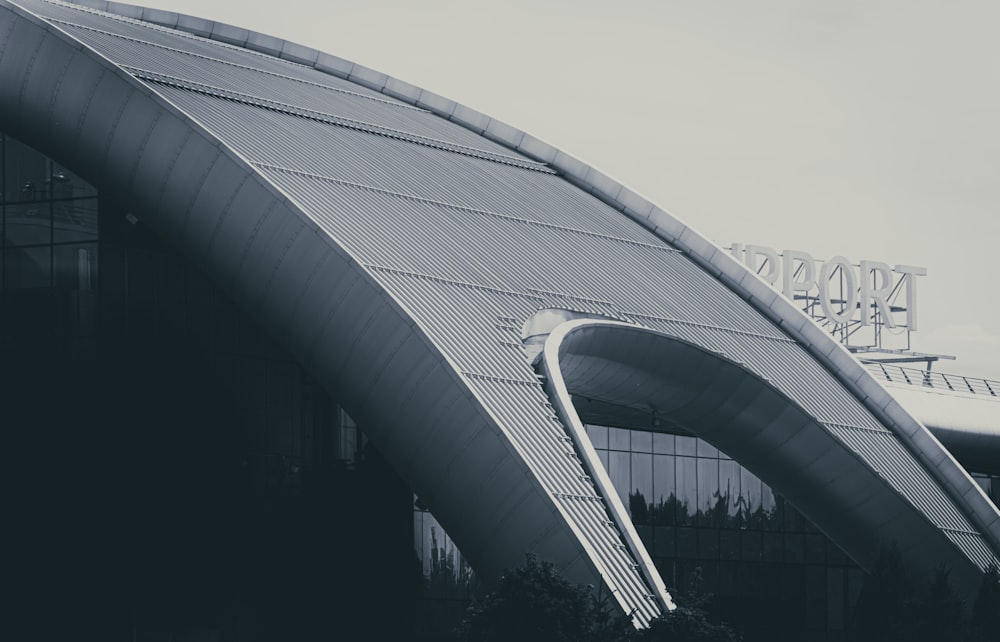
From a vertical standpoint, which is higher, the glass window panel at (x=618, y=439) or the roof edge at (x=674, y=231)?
the roof edge at (x=674, y=231)

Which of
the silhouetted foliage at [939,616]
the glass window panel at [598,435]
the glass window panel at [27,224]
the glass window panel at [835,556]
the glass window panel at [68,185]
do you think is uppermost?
the glass window panel at [68,185]

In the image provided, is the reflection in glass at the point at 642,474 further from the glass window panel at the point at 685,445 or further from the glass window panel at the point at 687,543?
the glass window panel at the point at 687,543

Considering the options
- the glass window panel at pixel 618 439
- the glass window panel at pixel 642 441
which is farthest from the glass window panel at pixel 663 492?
the glass window panel at pixel 618 439

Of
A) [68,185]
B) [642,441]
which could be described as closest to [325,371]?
[68,185]

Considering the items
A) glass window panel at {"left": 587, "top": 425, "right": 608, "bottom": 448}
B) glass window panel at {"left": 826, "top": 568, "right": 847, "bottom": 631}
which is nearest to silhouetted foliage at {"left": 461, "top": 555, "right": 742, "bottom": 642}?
glass window panel at {"left": 587, "top": 425, "right": 608, "bottom": 448}

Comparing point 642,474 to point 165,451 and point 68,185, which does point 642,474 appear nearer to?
point 165,451

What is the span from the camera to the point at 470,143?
54.8m

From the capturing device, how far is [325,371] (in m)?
39.8

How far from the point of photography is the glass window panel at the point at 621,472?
5597cm

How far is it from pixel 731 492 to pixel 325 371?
926 inches

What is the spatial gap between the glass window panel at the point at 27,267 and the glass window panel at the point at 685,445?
23.2 metres

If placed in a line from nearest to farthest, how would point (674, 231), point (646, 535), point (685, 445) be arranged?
1. point (674, 231)
2. point (646, 535)
3. point (685, 445)

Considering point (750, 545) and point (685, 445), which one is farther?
point (750, 545)

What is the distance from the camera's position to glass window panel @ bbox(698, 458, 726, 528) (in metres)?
59.1
